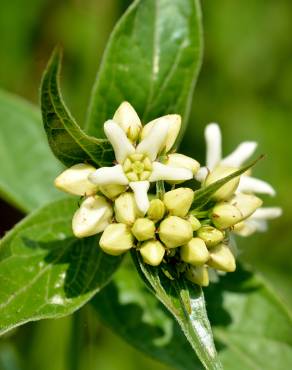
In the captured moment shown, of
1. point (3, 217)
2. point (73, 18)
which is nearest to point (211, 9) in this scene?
point (73, 18)

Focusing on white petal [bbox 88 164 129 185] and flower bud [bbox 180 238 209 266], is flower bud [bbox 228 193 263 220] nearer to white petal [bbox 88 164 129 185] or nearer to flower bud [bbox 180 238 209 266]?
flower bud [bbox 180 238 209 266]

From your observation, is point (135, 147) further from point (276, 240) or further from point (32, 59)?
point (32, 59)

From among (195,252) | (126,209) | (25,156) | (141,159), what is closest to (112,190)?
(126,209)

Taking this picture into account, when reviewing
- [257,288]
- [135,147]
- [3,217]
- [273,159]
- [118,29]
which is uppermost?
[118,29]

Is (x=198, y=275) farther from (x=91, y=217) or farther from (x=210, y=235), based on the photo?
(x=91, y=217)

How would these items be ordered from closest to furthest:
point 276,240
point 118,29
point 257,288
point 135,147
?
point 135,147 → point 118,29 → point 257,288 → point 276,240

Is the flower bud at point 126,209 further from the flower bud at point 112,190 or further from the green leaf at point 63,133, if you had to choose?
the green leaf at point 63,133

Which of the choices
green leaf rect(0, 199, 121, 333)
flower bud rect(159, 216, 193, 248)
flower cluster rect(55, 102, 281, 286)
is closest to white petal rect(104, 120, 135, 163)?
flower cluster rect(55, 102, 281, 286)
